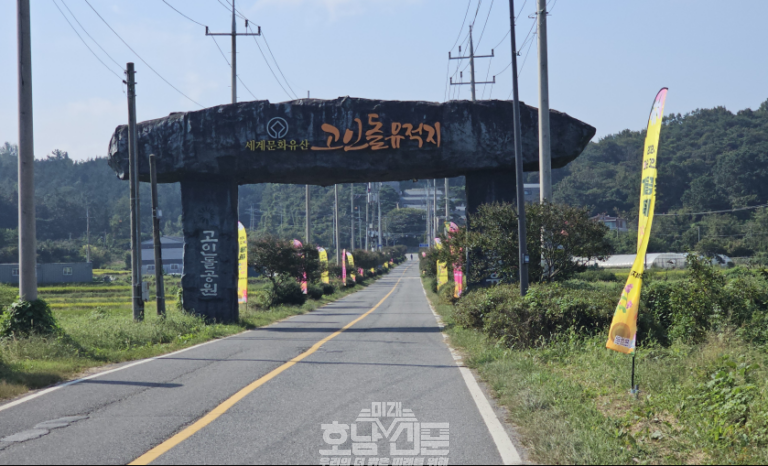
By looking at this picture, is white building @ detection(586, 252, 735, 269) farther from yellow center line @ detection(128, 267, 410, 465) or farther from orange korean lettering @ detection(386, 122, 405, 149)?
yellow center line @ detection(128, 267, 410, 465)

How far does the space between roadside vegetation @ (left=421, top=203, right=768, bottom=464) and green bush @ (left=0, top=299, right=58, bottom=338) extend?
8.81 m

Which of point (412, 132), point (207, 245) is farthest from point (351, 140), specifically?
point (207, 245)

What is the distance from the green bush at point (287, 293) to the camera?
32834 mm

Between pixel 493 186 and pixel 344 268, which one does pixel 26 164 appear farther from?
pixel 344 268

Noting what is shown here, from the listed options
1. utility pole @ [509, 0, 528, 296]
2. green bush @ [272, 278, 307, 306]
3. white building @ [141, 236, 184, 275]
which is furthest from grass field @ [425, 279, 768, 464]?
white building @ [141, 236, 184, 275]

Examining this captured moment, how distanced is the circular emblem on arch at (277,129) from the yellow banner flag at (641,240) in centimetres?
1406

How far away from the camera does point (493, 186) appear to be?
20.8 m

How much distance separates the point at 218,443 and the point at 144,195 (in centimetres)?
12991

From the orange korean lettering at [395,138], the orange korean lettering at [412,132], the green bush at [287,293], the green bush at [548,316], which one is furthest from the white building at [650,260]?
the green bush at [548,316]

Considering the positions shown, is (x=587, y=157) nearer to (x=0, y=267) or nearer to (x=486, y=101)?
(x=0, y=267)

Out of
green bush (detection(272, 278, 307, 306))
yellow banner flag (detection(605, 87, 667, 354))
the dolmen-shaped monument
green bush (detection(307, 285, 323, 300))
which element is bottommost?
green bush (detection(307, 285, 323, 300))

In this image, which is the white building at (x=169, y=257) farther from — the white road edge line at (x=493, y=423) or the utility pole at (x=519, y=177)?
the white road edge line at (x=493, y=423)

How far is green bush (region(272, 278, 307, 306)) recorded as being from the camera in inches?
1293

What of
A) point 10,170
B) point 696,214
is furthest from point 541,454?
point 10,170
